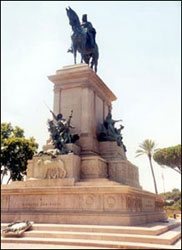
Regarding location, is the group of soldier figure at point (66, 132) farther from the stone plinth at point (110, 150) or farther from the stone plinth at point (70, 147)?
the stone plinth at point (110, 150)

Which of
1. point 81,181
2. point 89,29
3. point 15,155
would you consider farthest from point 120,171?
point 15,155

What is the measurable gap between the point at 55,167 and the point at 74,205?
2.42 metres

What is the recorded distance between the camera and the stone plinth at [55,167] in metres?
14.3

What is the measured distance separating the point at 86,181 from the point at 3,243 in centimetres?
521

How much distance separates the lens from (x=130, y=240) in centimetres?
951

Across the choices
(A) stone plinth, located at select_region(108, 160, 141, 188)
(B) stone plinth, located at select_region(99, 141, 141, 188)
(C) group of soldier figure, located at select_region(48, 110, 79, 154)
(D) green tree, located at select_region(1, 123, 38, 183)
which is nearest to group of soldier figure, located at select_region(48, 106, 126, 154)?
(C) group of soldier figure, located at select_region(48, 110, 79, 154)

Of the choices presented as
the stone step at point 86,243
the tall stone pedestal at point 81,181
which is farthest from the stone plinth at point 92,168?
the stone step at point 86,243

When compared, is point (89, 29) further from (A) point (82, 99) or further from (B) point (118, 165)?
(B) point (118, 165)

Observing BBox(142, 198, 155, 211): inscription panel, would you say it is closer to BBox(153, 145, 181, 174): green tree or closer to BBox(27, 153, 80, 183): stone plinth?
BBox(27, 153, 80, 183): stone plinth

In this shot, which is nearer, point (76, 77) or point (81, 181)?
point (81, 181)

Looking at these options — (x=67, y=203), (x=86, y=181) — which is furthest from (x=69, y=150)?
(x=67, y=203)

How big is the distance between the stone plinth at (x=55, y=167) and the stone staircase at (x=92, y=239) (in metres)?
3.31

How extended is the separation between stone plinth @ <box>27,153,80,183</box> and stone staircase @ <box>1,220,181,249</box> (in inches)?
130

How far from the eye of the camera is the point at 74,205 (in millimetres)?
12953
